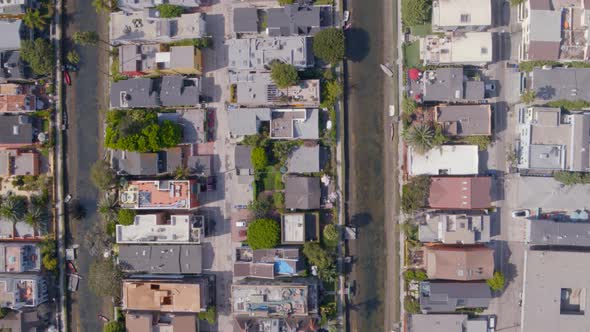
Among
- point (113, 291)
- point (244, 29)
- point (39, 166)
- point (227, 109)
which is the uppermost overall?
point (244, 29)

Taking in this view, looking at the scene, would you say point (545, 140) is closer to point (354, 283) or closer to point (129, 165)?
point (354, 283)

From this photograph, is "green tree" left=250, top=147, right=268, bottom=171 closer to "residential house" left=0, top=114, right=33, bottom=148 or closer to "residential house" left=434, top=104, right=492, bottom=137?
"residential house" left=434, top=104, right=492, bottom=137

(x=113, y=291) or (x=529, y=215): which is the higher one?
(x=529, y=215)

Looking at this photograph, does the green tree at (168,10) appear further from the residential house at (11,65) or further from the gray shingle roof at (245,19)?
the residential house at (11,65)

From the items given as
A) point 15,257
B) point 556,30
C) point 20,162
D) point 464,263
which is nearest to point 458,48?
point 556,30

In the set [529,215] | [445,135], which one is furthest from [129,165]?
[529,215]

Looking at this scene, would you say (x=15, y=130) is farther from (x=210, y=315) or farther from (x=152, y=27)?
(x=210, y=315)
